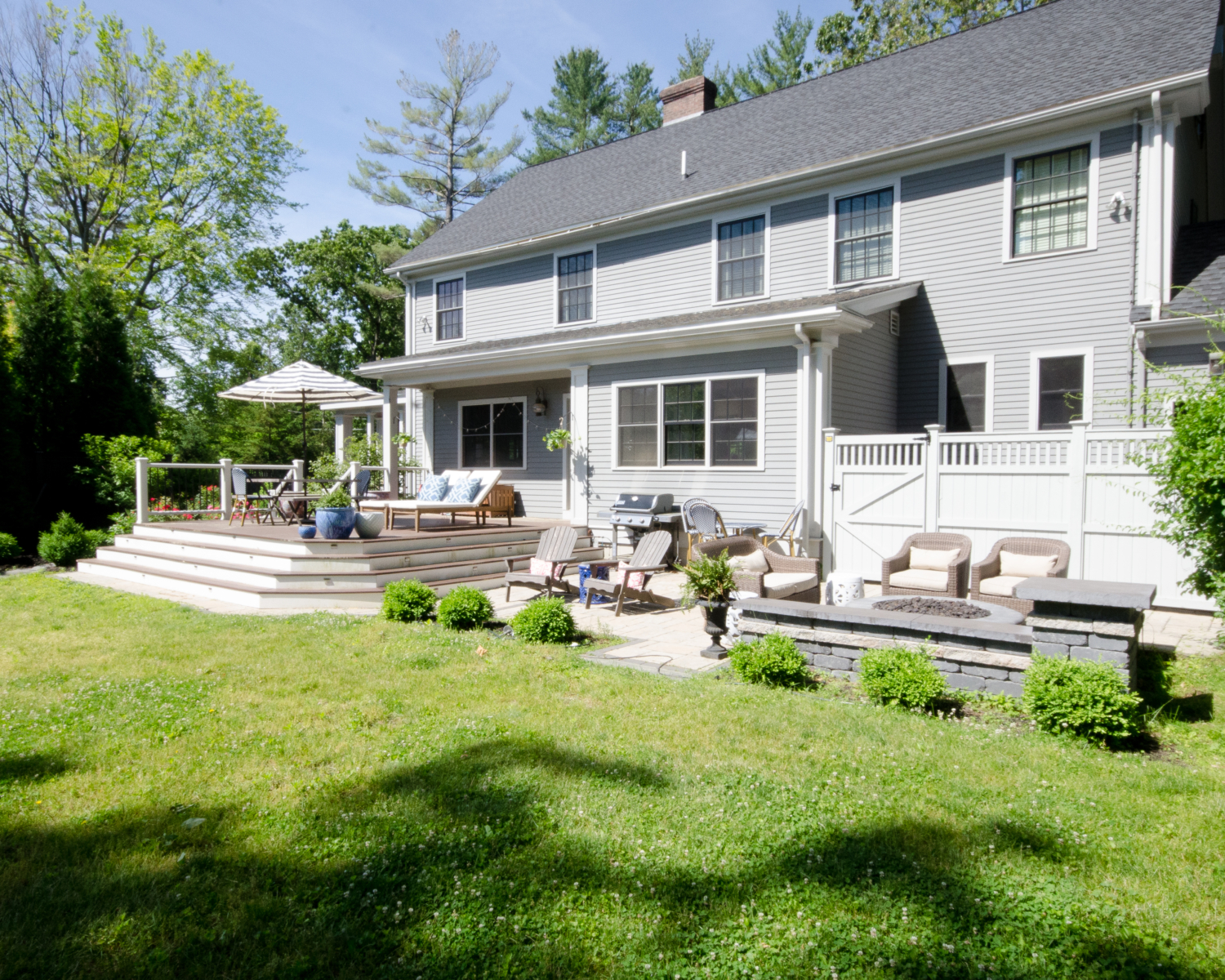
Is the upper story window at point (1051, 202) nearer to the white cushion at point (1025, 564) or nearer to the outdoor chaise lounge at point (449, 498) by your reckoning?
the white cushion at point (1025, 564)

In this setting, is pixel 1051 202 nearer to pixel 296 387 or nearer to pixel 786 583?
pixel 786 583

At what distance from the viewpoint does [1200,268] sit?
1020cm

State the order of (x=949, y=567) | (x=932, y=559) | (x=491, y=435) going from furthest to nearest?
(x=491, y=435) → (x=932, y=559) → (x=949, y=567)

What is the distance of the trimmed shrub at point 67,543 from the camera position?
12.0m

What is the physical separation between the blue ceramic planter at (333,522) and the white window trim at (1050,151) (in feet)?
31.0

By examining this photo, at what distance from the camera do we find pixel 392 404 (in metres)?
15.3

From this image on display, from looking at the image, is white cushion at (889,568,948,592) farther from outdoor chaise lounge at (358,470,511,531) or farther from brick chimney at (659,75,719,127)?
brick chimney at (659,75,719,127)

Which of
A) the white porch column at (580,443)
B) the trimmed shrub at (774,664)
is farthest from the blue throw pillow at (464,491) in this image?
the trimmed shrub at (774,664)

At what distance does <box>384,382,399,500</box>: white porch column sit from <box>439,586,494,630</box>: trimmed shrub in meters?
7.98

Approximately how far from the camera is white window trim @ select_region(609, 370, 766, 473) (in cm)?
1067

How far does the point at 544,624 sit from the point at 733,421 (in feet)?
17.7

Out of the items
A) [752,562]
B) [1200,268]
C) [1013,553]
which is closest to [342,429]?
[752,562]

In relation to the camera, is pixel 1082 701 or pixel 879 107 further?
pixel 879 107

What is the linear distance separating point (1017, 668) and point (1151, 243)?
24.9 ft
